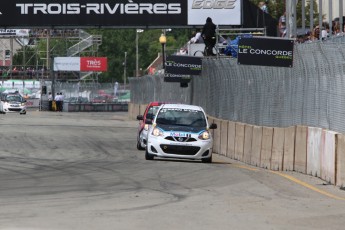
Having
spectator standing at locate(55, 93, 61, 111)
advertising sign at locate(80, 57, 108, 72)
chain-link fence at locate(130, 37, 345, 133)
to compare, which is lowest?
spectator standing at locate(55, 93, 61, 111)

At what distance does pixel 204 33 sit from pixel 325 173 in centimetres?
1566

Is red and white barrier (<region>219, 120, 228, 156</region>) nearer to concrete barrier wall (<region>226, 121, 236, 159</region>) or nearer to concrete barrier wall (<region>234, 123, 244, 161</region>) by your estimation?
concrete barrier wall (<region>226, 121, 236, 159</region>)

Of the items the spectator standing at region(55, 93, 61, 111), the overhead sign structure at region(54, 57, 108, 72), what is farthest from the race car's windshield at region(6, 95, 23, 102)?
the overhead sign structure at region(54, 57, 108, 72)

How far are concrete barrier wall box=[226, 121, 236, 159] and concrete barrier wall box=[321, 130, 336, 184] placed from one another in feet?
28.1

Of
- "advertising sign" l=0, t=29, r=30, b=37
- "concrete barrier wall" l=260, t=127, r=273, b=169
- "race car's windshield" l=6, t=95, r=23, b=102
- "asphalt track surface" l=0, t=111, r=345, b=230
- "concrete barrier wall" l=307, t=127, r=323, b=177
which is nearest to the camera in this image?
"asphalt track surface" l=0, t=111, r=345, b=230

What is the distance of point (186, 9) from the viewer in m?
38.7

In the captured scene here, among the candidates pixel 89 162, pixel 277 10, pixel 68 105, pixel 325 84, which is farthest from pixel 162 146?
pixel 68 105

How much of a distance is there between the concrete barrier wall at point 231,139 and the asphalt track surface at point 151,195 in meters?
3.02

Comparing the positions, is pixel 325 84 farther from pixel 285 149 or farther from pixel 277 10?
pixel 277 10

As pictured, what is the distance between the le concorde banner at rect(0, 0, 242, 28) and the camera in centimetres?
3862

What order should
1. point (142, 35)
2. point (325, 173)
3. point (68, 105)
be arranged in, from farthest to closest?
point (142, 35), point (68, 105), point (325, 173)

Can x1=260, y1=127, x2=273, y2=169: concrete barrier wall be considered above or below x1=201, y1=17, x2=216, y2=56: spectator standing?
below

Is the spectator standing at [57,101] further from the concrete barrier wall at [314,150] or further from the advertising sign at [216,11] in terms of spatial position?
the concrete barrier wall at [314,150]

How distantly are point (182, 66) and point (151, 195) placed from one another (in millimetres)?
21299
